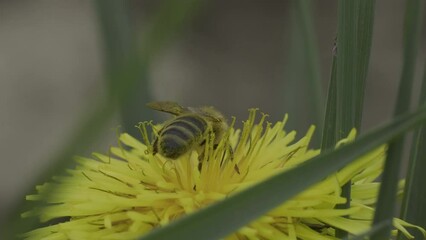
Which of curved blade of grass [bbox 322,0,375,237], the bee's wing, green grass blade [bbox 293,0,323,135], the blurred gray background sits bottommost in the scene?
curved blade of grass [bbox 322,0,375,237]

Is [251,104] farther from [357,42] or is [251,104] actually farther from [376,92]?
[357,42]

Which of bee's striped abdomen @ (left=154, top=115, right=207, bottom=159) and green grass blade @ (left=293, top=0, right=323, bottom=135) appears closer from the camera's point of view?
bee's striped abdomen @ (left=154, top=115, right=207, bottom=159)

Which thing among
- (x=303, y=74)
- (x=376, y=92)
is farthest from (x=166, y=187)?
(x=376, y=92)

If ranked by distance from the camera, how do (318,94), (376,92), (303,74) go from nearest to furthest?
(318,94) < (303,74) < (376,92)

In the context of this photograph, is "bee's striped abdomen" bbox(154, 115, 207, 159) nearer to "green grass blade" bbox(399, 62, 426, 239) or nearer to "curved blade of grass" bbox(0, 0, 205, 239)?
"green grass blade" bbox(399, 62, 426, 239)

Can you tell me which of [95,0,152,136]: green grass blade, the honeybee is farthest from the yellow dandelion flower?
[95,0,152,136]: green grass blade

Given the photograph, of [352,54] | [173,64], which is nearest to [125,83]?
[352,54]

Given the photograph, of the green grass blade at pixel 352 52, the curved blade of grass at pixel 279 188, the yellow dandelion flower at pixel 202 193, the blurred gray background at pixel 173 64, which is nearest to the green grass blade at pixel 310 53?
the yellow dandelion flower at pixel 202 193
